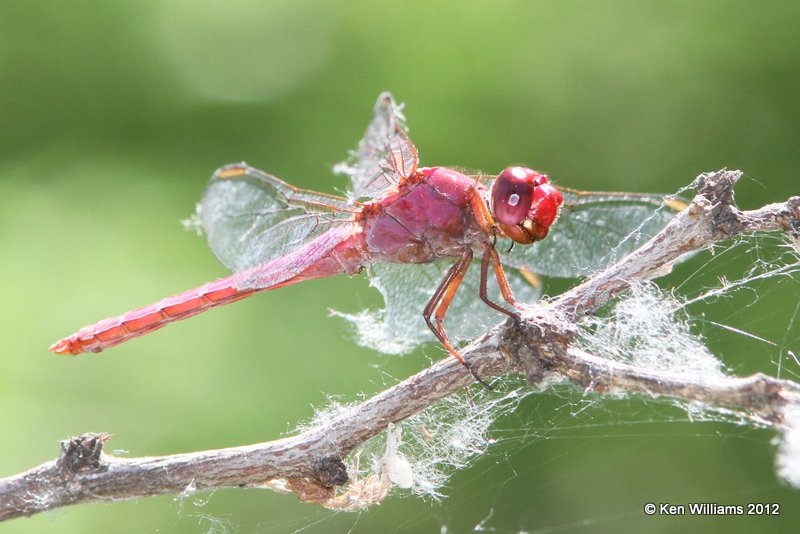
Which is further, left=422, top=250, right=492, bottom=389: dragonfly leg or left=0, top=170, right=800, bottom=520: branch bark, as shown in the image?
left=422, top=250, right=492, bottom=389: dragonfly leg

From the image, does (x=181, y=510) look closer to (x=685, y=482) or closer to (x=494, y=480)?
(x=494, y=480)

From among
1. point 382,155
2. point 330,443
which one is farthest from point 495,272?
point 330,443

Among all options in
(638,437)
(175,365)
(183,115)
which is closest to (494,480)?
(638,437)

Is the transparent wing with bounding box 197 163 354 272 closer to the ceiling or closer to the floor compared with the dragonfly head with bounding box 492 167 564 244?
closer to the ceiling

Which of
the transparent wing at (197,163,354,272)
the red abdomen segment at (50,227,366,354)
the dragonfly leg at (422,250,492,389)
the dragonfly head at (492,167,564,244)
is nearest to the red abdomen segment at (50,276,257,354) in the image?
the red abdomen segment at (50,227,366,354)

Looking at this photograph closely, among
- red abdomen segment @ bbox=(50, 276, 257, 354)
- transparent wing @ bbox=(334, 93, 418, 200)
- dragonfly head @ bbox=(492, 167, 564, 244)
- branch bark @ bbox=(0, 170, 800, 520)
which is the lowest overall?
branch bark @ bbox=(0, 170, 800, 520)

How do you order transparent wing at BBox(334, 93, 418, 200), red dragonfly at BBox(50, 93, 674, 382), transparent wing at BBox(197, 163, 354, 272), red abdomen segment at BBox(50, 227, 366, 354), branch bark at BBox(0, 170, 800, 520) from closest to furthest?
branch bark at BBox(0, 170, 800, 520), transparent wing at BBox(334, 93, 418, 200), red dragonfly at BBox(50, 93, 674, 382), red abdomen segment at BBox(50, 227, 366, 354), transparent wing at BBox(197, 163, 354, 272)

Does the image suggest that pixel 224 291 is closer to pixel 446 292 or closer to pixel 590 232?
→ pixel 446 292

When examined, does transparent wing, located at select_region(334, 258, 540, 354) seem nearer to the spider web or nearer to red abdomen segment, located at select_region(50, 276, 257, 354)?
the spider web

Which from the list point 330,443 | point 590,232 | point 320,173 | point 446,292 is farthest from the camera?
point 320,173
